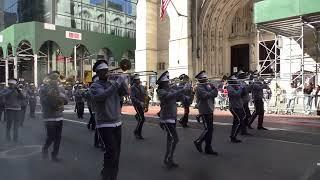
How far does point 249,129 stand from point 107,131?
7.87 meters

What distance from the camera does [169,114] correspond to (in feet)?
27.9

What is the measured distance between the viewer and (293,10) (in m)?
17.3

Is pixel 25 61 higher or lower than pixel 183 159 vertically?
higher

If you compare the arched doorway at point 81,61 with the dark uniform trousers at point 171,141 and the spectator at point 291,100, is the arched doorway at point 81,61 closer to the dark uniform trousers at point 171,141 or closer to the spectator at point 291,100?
the spectator at point 291,100

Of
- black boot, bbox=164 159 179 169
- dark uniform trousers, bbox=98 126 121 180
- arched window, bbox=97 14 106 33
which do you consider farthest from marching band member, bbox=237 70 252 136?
arched window, bbox=97 14 106 33

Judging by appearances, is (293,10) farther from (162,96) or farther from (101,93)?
(101,93)

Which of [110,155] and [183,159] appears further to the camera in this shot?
[183,159]

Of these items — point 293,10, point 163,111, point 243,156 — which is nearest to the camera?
point 163,111

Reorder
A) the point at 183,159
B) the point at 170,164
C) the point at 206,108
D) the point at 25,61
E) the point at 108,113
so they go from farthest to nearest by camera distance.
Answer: the point at 25,61, the point at 206,108, the point at 183,159, the point at 170,164, the point at 108,113

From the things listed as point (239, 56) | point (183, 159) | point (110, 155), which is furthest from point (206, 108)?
point (239, 56)

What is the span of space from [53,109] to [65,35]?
32019 millimetres

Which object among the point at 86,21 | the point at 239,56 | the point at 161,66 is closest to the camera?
the point at 239,56

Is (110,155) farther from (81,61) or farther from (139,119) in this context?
(81,61)

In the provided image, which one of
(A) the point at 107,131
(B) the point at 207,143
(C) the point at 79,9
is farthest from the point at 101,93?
(C) the point at 79,9
